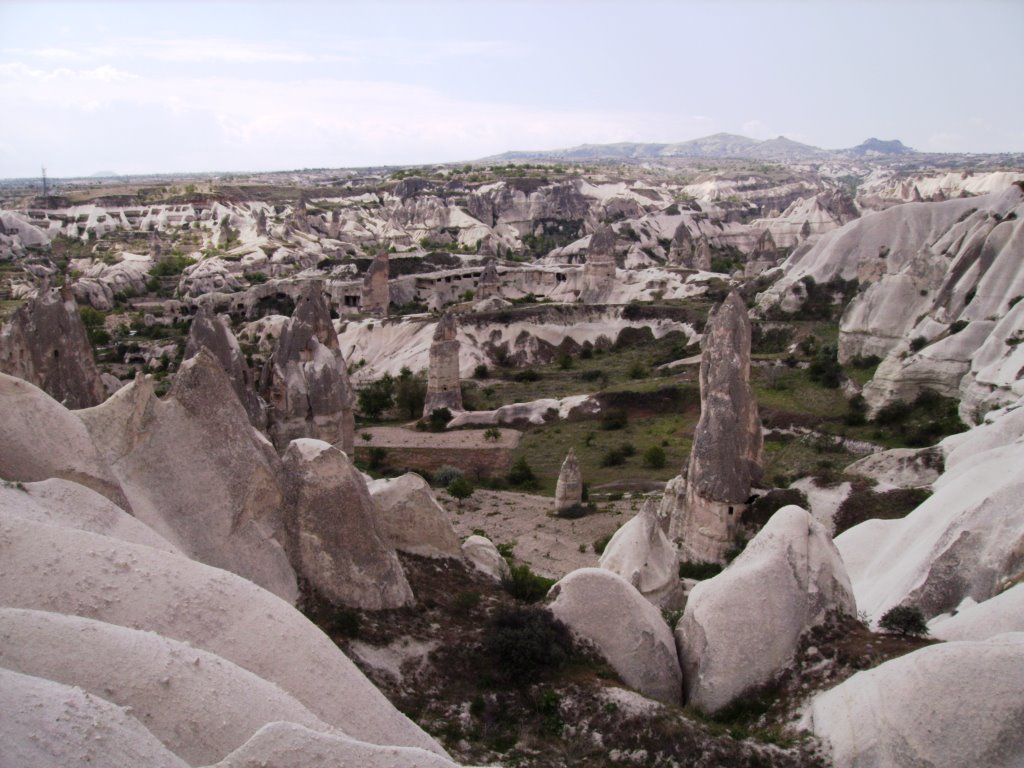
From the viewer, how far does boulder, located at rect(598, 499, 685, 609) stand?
1551 cm

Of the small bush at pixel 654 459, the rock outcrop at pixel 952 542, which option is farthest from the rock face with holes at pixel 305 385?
the rock outcrop at pixel 952 542

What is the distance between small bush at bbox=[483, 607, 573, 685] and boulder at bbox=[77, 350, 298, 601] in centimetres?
300

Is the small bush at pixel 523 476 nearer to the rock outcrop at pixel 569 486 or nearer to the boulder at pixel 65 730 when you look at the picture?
the rock outcrop at pixel 569 486

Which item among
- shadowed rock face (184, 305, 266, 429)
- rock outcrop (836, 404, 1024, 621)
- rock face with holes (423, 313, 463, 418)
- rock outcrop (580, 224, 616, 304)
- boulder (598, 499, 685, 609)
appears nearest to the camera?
rock outcrop (836, 404, 1024, 621)

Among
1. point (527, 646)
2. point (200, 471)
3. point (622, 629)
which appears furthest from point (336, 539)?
point (622, 629)

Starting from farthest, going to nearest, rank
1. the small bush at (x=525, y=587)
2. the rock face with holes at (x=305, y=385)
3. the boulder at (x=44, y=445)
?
the rock face with holes at (x=305, y=385), the small bush at (x=525, y=587), the boulder at (x=44, y=445)

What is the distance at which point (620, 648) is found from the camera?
11.5 m

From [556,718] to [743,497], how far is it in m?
9.62

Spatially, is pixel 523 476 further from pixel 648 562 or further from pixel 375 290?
pixel 375 290

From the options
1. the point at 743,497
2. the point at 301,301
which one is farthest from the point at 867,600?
the point at 301,301

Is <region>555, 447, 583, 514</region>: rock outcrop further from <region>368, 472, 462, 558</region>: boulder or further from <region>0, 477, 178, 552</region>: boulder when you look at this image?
<region>0, 477, 178, 552</region>: boulder

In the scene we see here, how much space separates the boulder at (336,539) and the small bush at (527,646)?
1.70 meters

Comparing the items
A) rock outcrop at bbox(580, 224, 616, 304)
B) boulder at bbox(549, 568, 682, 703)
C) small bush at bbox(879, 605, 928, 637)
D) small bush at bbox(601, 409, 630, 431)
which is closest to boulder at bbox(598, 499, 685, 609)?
boulder at bbox(549, 568, 682, 703)

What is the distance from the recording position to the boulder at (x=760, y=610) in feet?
36.0
